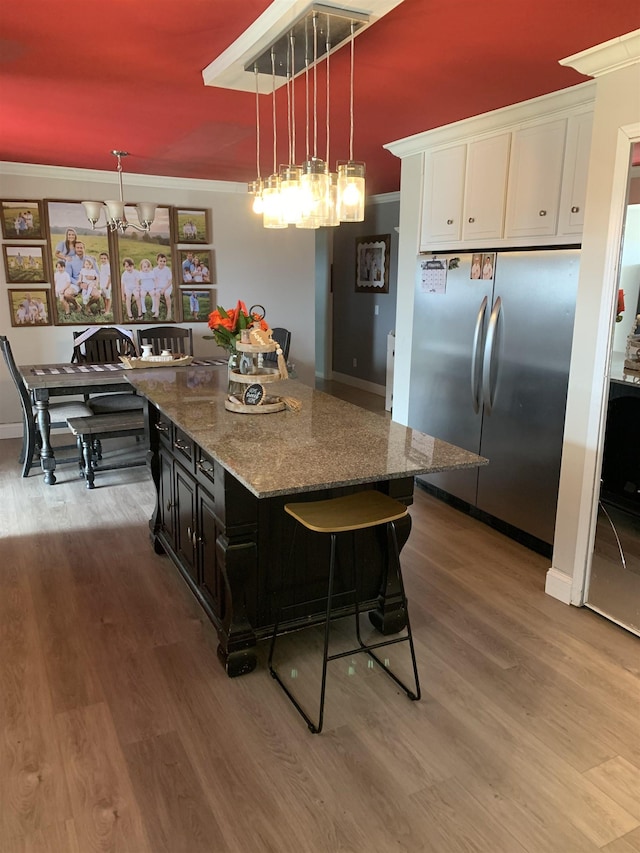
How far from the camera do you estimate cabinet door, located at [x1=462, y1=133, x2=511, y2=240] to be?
11.4 ft

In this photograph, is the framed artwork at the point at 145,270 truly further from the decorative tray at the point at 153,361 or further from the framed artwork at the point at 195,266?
the decorative tray at the point at 153,361

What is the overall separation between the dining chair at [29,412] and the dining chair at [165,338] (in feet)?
2.94

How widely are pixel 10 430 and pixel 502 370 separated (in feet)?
14.5

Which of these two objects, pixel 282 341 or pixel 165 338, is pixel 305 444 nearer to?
pixel 282 341

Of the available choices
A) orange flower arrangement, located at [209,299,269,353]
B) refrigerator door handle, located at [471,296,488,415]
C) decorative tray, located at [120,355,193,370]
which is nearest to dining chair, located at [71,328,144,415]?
decorative tray, located at [120,355,193,370]

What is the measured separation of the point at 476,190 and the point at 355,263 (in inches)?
180

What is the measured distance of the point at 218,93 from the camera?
10.2ft

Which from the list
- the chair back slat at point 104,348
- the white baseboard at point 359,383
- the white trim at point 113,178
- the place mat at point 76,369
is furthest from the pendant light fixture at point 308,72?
the white baseboard at point 359,383

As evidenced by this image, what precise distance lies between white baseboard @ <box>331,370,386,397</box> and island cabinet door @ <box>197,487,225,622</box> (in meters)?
5.34

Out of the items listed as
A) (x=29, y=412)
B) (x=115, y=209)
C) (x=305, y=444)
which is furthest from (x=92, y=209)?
(x=305, y=444)

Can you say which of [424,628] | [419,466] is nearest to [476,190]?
[419,466]

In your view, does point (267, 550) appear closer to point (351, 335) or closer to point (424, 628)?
point (424, 628)

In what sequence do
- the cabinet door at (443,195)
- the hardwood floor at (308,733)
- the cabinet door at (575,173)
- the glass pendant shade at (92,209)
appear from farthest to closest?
the glass pendant shade at (92,209)
the cabinet door at (443,195)
the cabinet door at (575,173)
the hardwood floor at (308,733)

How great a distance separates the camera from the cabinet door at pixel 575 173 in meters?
2.99
